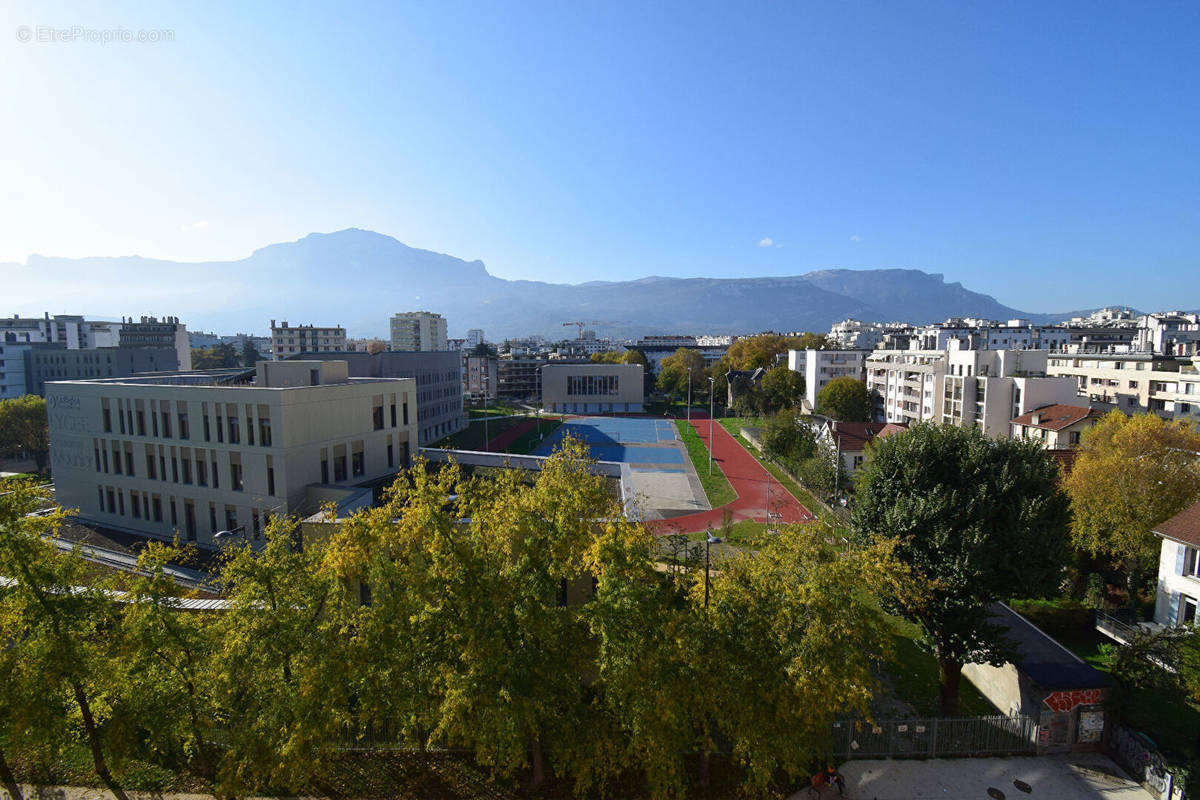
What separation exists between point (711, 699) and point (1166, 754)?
13305 millimetres

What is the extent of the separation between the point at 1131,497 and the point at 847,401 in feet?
141

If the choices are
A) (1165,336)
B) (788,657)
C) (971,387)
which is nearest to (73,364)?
(788,657)

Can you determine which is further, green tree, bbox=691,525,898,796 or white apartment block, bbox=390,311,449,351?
white apartment block, bbox=390,311,449,351

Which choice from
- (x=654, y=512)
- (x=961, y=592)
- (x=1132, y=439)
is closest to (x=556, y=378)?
(x=654, y=512)

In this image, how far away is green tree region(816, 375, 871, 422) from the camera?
69.4m

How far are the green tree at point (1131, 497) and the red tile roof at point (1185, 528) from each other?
113 inches

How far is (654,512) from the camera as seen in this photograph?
41906 millimetres

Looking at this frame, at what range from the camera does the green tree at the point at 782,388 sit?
84625mm

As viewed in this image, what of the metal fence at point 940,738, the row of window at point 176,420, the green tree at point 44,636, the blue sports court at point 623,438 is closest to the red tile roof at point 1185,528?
the metal fence at point 940,738

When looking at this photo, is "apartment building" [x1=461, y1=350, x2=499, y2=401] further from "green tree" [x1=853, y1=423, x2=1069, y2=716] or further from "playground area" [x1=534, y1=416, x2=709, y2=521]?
"green tree" [x1=853, y1=423, x2=1069, y2=716]

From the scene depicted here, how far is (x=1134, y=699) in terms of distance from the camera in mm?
19281

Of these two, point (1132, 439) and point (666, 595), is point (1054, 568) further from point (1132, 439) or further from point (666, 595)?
point (1132, 439)

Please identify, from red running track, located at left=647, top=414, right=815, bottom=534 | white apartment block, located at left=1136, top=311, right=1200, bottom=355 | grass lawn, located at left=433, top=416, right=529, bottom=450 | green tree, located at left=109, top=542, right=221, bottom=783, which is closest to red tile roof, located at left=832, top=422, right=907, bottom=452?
red running track, located at left=647, top=414, right=815, bottom=534

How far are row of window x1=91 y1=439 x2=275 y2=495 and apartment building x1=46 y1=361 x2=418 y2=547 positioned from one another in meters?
0.06
